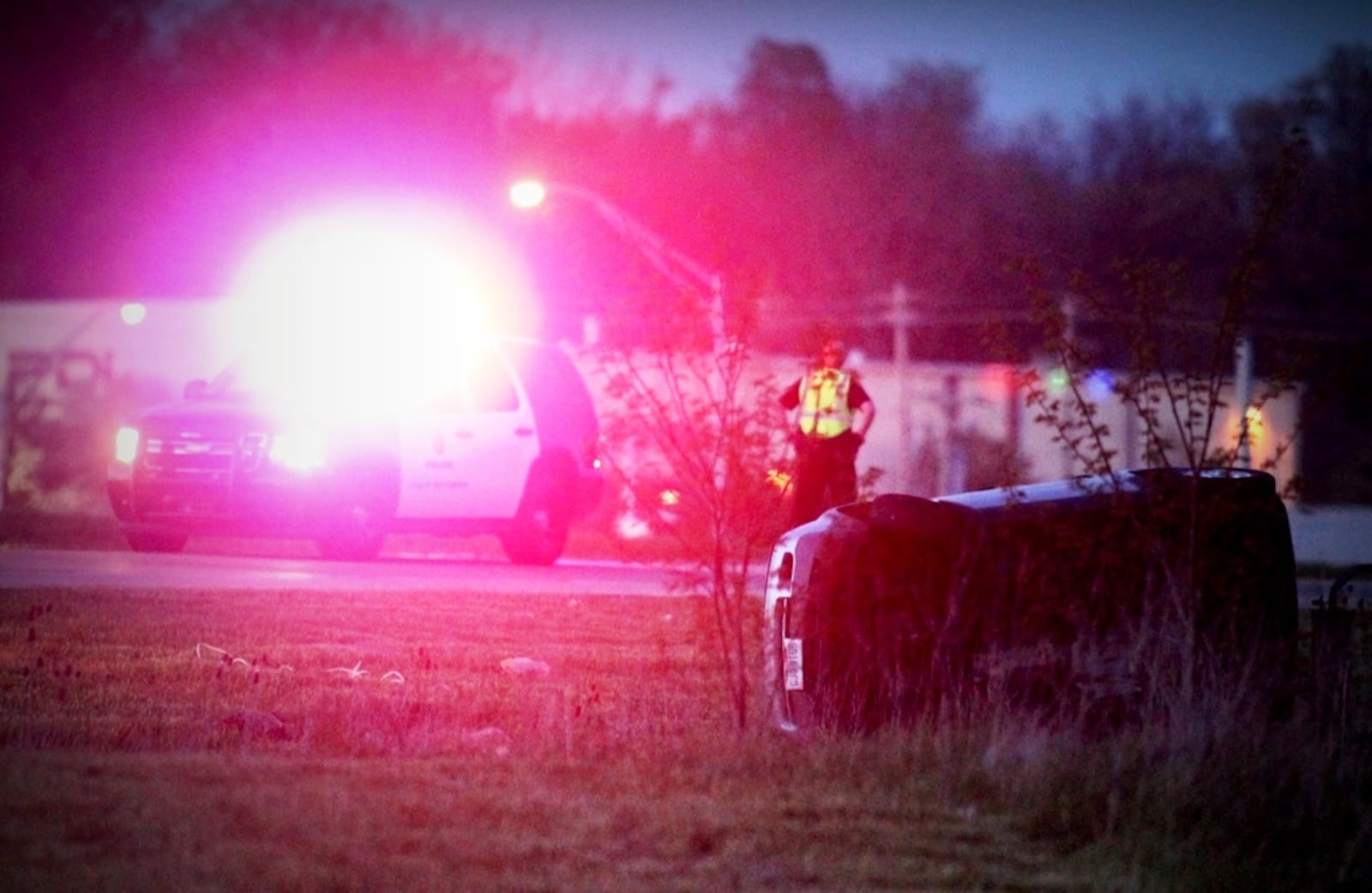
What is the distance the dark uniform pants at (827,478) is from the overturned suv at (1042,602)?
2178 millimetres

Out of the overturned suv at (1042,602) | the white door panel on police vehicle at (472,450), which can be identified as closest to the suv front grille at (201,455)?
the white door panel on police vehicle at (472,450)

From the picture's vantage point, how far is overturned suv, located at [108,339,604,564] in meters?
19.6

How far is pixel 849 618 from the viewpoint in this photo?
948 centimetres

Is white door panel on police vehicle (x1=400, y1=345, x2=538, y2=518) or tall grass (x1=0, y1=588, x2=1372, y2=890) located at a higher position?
white door panel on police vehicle (x1=400, y1=345, x2=538, y2=518)

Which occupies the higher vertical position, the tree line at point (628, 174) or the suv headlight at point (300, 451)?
the tree line at point (628, 174)

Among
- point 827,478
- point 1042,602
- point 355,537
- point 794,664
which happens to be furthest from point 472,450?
point 1042,602

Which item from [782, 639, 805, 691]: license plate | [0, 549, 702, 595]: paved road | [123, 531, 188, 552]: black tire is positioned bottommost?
[782, 639, 805, 691]: license plate

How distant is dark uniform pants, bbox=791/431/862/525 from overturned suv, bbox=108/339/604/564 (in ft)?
14.1

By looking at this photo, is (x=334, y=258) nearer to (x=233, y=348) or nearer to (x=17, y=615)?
(x=233, y=348)

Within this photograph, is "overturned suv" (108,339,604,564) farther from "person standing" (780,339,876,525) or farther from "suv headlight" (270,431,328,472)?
"person standing" (780,339,876,525)

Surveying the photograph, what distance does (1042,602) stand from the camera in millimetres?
9320

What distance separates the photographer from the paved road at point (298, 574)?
16980 mm

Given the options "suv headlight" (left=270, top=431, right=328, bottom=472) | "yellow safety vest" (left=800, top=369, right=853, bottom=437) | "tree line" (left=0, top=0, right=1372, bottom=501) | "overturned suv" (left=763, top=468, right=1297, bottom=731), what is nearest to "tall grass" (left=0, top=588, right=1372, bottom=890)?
"overturned suv" (left=763, top=468, right=1297, bottom=731)

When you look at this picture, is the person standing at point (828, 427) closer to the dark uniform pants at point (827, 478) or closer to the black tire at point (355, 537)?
the dark uniform pants at point (827, 478)
